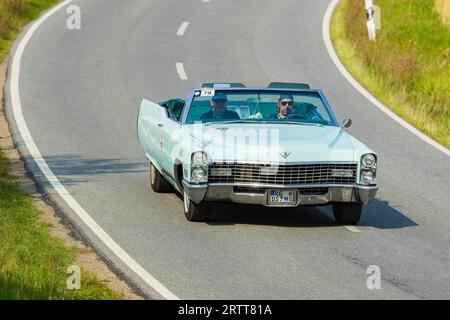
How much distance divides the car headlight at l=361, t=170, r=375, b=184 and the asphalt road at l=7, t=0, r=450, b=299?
0.60 m

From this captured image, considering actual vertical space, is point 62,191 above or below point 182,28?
above

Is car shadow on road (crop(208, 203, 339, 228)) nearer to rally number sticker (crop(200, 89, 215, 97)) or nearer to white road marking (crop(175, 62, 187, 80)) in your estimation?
rally number sticker (crop(200, 89, 215, 97))

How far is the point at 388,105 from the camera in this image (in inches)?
876

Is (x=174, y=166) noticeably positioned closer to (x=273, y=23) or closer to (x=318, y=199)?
(x=318, y=199)

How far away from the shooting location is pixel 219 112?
45.9 ft

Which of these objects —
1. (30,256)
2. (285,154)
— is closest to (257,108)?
(285,154)

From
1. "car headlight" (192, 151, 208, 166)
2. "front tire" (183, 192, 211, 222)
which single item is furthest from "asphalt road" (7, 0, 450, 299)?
"car headlight" (192, 151, 208, 166)

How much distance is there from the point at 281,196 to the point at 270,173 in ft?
0.93

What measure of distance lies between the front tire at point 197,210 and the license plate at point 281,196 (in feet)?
2.66

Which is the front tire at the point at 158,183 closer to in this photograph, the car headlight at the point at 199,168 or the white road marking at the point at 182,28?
the car headlight at the point at 199,168

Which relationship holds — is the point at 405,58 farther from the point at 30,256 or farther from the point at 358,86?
the point at 30,256

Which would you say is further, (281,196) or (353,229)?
(353,229)

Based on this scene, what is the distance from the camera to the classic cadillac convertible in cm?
1246
